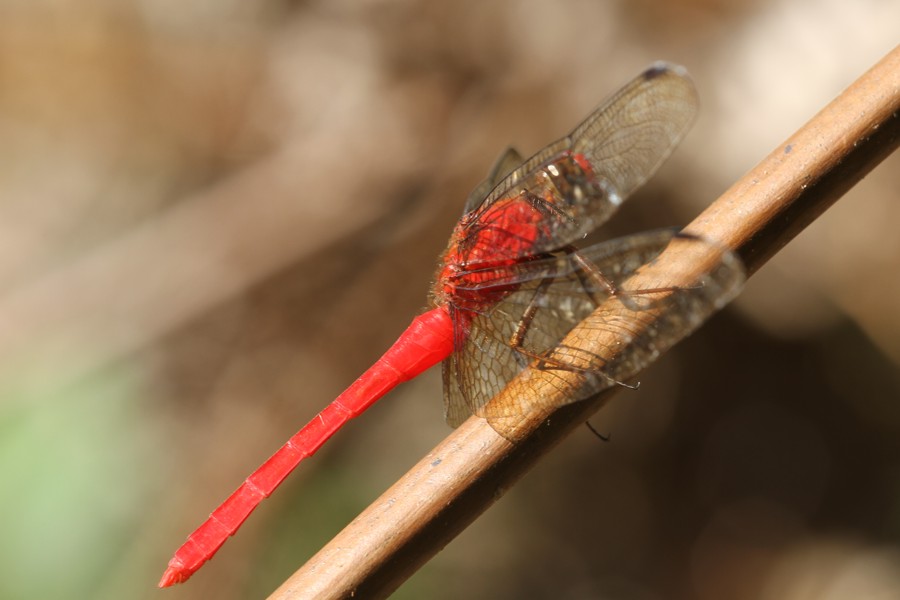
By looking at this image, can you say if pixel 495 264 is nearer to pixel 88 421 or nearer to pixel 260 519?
pixel 260 519

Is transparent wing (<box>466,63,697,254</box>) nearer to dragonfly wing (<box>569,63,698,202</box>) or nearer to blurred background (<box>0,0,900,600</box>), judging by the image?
dragonfly wing (<box>569,63,698,202</box>)

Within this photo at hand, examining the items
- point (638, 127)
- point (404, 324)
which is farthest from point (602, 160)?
point (404, 324)

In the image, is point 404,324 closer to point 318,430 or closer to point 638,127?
point 318,430

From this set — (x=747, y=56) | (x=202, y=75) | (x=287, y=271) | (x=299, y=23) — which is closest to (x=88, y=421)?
(x=287, y=271)

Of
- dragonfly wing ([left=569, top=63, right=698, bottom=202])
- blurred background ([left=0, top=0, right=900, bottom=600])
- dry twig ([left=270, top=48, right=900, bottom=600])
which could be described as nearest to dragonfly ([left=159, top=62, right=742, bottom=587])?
dragonfly wing ([left=569, top=63, right=698, bottom=202])

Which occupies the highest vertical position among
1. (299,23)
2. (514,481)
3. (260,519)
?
(299,23)

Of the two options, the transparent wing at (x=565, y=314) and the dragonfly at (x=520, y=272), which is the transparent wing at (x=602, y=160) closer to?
the dragonfly at (x=520, y=272)

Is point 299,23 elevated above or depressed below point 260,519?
above
